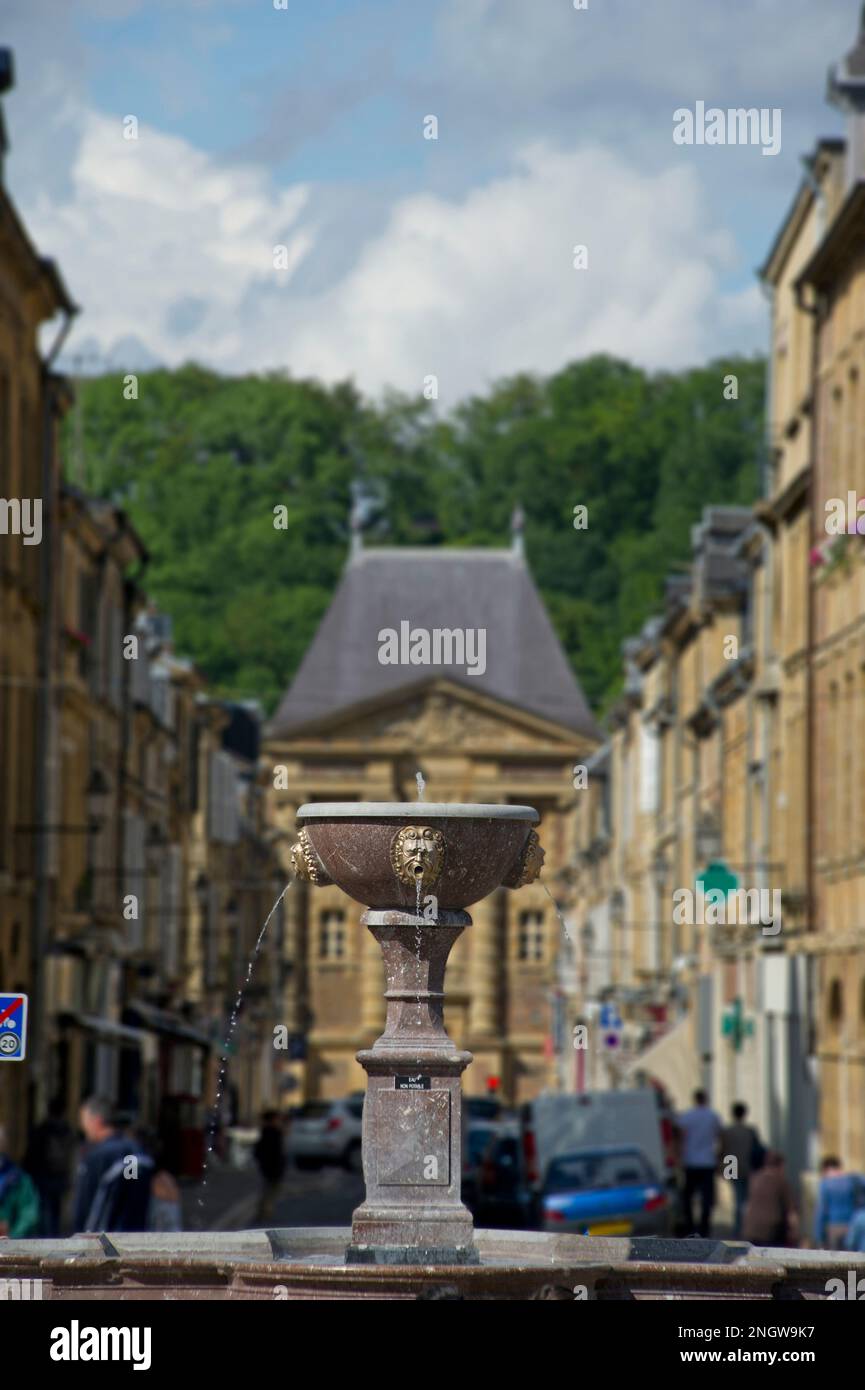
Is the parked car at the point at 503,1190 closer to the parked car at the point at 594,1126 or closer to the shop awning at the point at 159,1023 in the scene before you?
the parked car at the point at 594,1126

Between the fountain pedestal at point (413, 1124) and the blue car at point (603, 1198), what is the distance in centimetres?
1317

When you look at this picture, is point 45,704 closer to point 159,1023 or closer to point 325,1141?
point 159,1023

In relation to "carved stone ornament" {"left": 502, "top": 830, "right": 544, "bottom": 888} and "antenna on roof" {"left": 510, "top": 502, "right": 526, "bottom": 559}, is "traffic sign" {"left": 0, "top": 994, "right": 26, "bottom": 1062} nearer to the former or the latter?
"carved stone ornament" {"left": 502, "top": 830, "right": 544, "bottom": 888}

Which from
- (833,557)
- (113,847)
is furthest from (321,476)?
(833,557)

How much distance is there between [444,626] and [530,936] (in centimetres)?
1245

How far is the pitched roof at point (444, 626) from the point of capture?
10538 centimetres

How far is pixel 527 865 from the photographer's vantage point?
12.8 meters

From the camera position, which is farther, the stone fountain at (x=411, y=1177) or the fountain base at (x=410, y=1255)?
the fountain base at (x=410, y=1255)

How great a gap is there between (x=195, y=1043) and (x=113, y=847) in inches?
194

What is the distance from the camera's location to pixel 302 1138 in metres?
55.7
